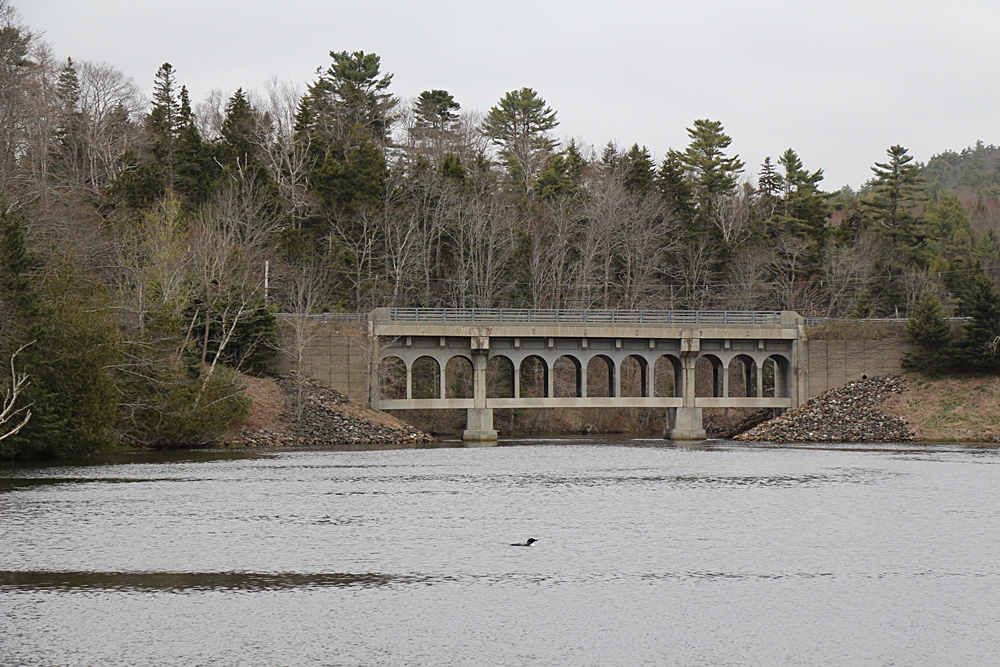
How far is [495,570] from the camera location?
24.3 m

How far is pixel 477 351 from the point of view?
72375 mm

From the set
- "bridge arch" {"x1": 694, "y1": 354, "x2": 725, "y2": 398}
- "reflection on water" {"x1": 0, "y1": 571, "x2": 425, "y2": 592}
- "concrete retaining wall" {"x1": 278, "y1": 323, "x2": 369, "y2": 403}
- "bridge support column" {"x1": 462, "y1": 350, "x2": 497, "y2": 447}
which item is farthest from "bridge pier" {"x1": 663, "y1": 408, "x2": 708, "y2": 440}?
"reflection on water" {"x1": 0, "y1": 571, "x2": 425, "y2": 592}

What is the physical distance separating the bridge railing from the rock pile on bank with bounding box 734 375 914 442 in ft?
21.8

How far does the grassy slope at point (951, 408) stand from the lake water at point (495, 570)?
1038 inches

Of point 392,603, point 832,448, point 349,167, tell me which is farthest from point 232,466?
point 349,167

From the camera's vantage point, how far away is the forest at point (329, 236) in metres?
51.8

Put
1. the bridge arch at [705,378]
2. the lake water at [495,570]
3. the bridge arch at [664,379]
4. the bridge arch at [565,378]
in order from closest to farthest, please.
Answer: the lake water at [495,570]
the bridge arch at [565,378]
the bridge arch at [664,379]
the bridge arch at [705,378]

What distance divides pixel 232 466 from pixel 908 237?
3106 inches

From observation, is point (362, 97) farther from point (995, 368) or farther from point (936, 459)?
point (936, 459)

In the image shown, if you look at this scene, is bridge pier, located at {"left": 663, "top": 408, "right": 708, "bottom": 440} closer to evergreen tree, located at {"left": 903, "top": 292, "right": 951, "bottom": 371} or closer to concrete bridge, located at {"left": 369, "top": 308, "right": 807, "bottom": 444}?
concrete bridge, located at {"left": 369, "top": 308, "right": 807, "bottom": 444}

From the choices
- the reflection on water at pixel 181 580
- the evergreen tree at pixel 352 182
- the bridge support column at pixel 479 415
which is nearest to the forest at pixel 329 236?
the evergreen tree at pixel 352 182

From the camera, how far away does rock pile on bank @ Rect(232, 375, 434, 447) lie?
218ft

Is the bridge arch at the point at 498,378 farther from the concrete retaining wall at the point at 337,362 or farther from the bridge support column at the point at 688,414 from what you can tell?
the concrete retaining wall at the point at 337,362

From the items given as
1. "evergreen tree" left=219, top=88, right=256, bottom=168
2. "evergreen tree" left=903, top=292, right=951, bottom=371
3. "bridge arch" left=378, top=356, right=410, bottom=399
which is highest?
"evergreen tree" left=219, top=88, right=256, bottom=168
